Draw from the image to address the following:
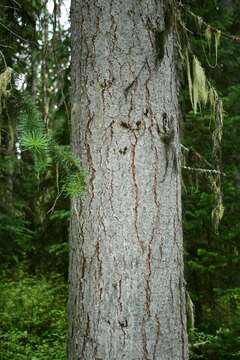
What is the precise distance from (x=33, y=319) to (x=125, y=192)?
6.48m

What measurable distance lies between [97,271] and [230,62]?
6.59 meters

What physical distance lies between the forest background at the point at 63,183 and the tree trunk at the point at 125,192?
1.06 ft

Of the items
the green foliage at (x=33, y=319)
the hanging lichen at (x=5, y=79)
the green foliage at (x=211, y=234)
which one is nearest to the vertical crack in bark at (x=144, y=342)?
the hanging lichen at (x=5, y=79)

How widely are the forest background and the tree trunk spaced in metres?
0.32

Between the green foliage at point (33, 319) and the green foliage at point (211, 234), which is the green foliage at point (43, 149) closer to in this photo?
the green foliage at point (211, 234)

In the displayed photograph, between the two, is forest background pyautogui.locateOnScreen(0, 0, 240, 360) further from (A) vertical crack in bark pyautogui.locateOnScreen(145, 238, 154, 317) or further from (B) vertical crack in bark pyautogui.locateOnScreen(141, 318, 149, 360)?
(B) vertical crack in bark pyautogui.locateOnScreen(141, 318, 149, 360)

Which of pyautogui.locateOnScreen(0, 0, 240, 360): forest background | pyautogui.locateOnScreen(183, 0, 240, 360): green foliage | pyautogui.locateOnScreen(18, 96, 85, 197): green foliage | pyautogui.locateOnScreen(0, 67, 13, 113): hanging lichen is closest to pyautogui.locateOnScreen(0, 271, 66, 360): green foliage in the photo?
pyautogui.locateOnScreen(0, 0, 240, 360): forest background

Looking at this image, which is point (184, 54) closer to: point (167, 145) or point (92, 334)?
point (167, 145)

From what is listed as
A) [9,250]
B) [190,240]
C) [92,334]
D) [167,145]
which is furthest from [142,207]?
[9,250]

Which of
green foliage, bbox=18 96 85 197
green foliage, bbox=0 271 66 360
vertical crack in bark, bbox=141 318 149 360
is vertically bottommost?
green foliage, bbox=0 271 66 360

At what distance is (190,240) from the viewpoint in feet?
21.6

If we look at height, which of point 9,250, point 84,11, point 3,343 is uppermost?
point 84,11

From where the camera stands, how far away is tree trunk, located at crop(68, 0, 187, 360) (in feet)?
7.68

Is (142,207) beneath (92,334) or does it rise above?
above
